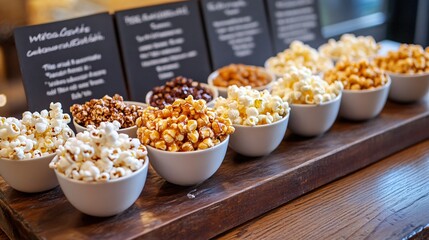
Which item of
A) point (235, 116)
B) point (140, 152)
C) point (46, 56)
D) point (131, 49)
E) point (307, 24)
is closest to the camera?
point (140, 152)

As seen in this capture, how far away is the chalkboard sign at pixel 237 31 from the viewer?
84.0 inches

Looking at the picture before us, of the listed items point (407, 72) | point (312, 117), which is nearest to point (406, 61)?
point (407, 72)

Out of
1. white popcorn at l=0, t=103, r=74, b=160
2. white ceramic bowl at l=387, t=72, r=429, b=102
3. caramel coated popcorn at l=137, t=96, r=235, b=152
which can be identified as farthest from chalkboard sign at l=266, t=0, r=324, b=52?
white popcorn at l=0, t=103, r=74, b=160

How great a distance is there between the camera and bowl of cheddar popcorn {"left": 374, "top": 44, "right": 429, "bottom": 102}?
1979 millimetres

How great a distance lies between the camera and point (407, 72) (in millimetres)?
1982

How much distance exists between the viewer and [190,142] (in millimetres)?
1398

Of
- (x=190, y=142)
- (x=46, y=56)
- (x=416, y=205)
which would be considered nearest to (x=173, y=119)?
(x=190, y=142)

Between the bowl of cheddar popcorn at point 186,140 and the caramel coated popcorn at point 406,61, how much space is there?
88 cm

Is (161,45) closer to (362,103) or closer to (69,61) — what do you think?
(69,61)

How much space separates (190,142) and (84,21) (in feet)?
2.26

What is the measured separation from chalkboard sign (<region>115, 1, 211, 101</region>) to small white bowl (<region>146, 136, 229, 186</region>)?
57cm

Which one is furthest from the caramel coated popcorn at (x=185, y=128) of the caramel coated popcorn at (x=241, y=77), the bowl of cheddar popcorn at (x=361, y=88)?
the bowl of cheddar popcorn at (x=361, y=88)

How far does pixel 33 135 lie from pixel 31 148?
4 centimetres

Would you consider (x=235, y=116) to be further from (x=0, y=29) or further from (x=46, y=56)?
(x=0, y=29)
